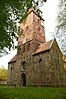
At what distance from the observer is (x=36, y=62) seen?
108 feet

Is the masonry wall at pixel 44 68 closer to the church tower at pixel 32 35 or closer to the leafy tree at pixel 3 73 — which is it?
the church tower at pixel 32 35

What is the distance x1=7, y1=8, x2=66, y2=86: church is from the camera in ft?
97.5

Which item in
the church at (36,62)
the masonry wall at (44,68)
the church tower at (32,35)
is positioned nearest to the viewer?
the masonry wall at (44,68)

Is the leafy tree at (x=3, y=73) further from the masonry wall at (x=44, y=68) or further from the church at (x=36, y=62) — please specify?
the masonry wall at (x=44, y=68)

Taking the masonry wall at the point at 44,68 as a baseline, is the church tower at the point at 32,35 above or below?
above

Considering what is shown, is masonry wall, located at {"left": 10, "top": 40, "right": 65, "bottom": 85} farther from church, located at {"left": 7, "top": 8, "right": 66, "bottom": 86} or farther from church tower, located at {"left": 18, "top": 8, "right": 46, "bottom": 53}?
church tower, located at {"left": 18, "top": 8, "right": 46, "bottom": 53}

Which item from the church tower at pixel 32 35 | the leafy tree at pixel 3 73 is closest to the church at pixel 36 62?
the church tower at pixel 32 35

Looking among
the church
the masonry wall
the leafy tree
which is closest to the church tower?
the church

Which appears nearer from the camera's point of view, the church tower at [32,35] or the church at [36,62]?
the church at [36,62]

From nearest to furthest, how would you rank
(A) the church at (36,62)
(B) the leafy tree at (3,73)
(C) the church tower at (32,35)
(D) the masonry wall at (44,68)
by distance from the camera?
(D) the masonry wall at (44,68)
(A) the church at (36,62)
(C) the church tower at (32,35)
(B) the leafy tree at (3,73)

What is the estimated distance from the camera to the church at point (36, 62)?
29719 millimetres

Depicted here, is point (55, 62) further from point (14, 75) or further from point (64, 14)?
point (64, 14)

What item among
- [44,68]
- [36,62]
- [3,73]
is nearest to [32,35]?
[36,62]

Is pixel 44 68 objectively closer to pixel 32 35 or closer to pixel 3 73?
pixel 32 35
